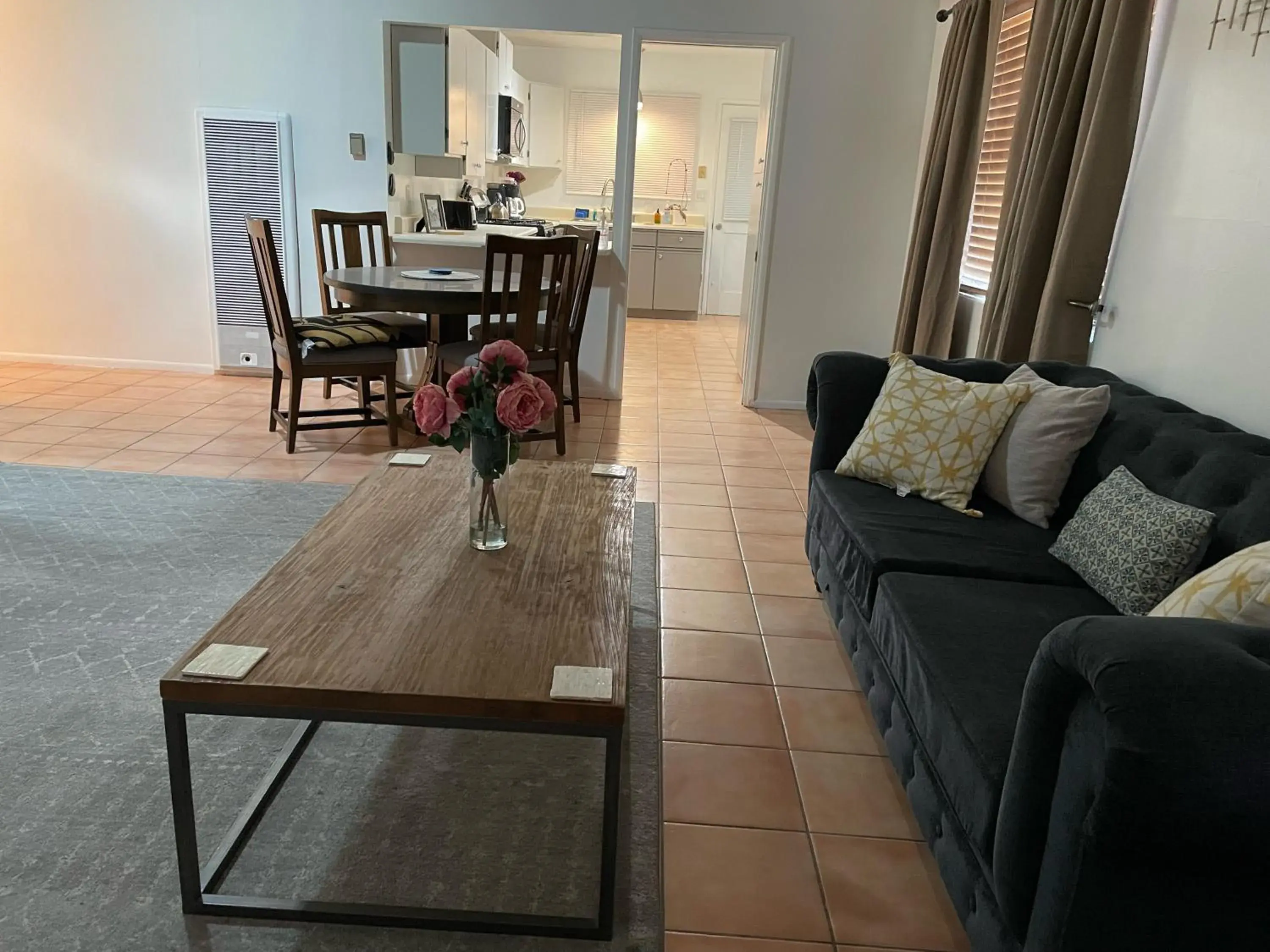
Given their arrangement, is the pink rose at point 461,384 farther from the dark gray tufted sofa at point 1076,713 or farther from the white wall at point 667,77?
the white wall at point 667,77

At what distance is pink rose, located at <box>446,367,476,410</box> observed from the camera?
179cm

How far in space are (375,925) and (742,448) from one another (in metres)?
3.28

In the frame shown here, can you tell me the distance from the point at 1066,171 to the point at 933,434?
1.19 m

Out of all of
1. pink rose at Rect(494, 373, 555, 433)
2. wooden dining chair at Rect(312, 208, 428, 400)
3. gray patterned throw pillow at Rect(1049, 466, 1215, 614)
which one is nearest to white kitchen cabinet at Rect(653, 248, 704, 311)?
wooden dining chair at Rect(312, 208, 428, 400)

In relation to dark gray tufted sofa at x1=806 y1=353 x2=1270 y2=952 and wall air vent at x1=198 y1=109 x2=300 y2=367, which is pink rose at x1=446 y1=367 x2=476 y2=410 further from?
wall air vent at x1=198 y1=109 x2=300 y2=367

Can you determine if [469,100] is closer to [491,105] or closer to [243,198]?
[491,105]

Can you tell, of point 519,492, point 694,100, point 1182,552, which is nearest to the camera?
point 1182,552

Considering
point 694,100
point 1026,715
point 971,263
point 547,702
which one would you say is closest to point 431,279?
point 971,263

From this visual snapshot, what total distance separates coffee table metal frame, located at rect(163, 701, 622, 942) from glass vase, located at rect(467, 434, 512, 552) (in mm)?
567

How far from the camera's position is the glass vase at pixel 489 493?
1.83 m

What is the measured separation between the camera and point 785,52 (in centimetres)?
479

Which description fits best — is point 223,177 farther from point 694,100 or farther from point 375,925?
point 694,100

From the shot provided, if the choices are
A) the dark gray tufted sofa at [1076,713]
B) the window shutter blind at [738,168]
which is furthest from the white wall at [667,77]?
the dark gray tufted sofa at [1076,713]

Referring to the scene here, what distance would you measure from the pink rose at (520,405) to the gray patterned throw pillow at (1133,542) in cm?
122
